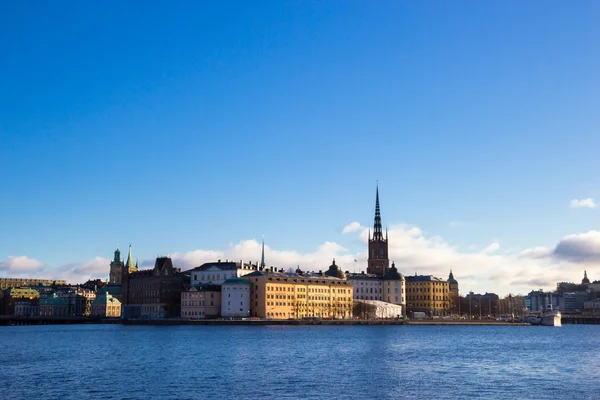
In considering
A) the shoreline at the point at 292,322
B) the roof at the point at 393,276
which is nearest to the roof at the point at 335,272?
the roof at the point at 393,276

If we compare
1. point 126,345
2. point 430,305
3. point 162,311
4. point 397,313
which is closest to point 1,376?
point 126,345

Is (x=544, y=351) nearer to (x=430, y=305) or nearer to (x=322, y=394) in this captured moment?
(x=322, y=394)

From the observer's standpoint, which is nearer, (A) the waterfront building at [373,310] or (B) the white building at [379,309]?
(A) the waterfront building at [373,310]

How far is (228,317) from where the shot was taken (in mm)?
146375

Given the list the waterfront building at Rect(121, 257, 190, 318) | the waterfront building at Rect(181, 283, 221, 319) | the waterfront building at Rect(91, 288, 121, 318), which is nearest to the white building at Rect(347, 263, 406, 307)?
the waterfront building at Rect(181, 283, 221, 319)

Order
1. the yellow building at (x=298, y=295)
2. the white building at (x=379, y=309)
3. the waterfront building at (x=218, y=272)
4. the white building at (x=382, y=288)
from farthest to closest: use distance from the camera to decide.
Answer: the white building at (x=382, y=288) → the white building at (x=379, y=309) → the waterfront building at (x=218, y=272) → the yellow building at (x=298, y=295)

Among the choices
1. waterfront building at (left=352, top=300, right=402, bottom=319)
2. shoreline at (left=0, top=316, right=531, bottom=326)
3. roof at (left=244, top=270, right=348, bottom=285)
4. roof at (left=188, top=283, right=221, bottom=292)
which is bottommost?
shoreline at (left=0, top=316, right=531, bottom=326)

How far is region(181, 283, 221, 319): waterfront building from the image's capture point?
15000 centimetres

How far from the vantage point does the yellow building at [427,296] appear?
185125 mm

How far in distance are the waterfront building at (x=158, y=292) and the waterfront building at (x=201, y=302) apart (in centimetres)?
884

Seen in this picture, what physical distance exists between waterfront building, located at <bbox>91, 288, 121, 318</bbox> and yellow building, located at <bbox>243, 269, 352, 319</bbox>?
5022cm

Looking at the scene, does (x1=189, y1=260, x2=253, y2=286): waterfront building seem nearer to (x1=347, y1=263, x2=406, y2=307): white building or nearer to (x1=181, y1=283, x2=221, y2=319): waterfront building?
(x1=181, y1=283, x2=221, y2=319): waterfront building

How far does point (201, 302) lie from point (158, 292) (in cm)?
1610

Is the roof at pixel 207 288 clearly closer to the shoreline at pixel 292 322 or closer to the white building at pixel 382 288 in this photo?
the shoreline at pixel 292 322
